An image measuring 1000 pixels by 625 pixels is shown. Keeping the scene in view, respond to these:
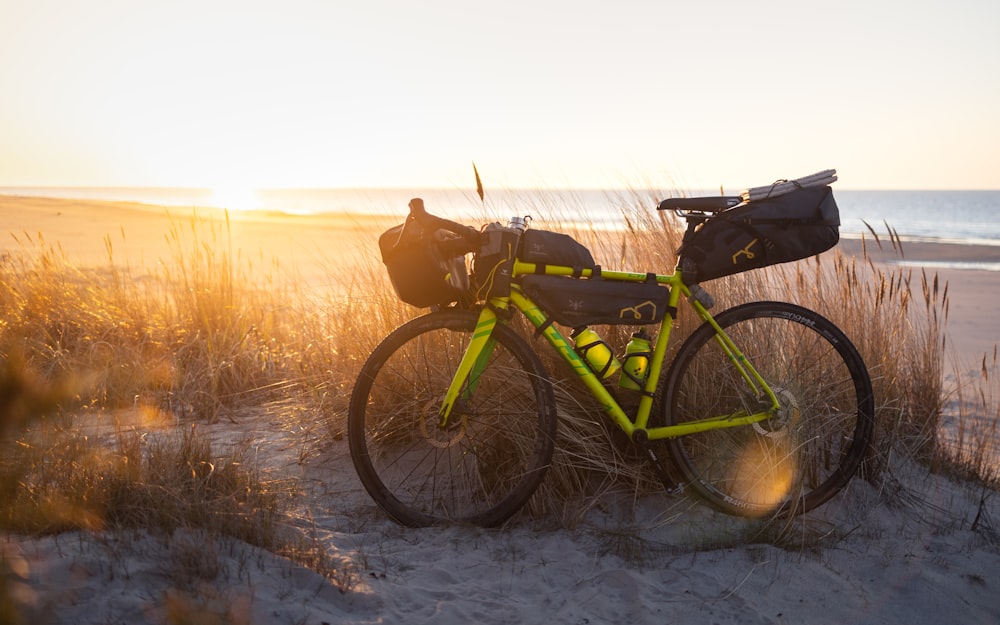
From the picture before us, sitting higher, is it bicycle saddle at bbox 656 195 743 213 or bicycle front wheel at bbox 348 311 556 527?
bicycle saddle at bbox 656 195 743 213

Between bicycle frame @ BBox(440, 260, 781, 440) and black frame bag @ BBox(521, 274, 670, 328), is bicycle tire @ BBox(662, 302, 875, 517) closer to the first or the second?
bicycle frame @ BBox(440, 260, 781, 440)

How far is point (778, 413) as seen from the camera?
3.24 meters

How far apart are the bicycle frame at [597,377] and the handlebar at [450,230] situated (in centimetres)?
20

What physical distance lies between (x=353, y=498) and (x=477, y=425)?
0.67 metres

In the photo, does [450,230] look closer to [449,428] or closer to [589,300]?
[589,300]

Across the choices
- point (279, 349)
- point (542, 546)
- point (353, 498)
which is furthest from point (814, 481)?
point (279, 349)

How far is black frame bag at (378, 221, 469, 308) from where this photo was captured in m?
2.97

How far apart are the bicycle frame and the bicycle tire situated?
62 mm

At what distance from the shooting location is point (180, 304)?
17.7 feet

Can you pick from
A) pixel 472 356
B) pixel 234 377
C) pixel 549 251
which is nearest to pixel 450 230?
pixel 549 251

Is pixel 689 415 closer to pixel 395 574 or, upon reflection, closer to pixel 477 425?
pixel 477 425

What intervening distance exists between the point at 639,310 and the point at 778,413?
0.81 meters

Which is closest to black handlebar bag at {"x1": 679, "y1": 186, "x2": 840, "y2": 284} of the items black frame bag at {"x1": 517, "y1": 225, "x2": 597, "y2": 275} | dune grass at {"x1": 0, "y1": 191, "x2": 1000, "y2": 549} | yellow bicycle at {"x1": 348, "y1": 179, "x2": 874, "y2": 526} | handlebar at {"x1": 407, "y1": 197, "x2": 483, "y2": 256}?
yellow bicycle at {"x1": 348, "y1": 179, "x2": 874, "y2": 526}

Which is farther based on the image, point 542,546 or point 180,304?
point 180,304
